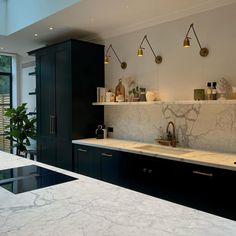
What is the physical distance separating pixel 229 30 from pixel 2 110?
5.38 metres

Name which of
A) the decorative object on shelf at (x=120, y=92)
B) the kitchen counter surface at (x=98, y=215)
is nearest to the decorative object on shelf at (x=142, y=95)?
the decorative object on shelf at (x=120, y=92)

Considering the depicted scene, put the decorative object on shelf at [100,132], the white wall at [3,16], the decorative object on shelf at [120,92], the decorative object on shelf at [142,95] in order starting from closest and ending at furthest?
the decorative object on shelf at [142,95]
the decorative object on shelf at [120,92]
the decorative object on shelf at [100,132]
the white wall at [3,16]

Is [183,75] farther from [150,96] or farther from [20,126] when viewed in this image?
[20,126]

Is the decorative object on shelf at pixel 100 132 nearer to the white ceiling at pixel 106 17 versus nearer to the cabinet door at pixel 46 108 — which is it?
the cabinet door at pixel 46 108

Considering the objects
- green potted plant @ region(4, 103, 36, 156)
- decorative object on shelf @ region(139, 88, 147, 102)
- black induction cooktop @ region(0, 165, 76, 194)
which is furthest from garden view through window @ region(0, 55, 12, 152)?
black induction cooktop @ region(0, 165, 76, 194)

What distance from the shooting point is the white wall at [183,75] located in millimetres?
3039

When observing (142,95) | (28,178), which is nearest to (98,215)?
(28,178)

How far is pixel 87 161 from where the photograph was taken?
155 inches

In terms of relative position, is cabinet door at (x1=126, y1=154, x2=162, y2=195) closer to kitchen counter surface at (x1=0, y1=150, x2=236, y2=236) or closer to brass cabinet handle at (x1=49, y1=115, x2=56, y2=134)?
kitchen counter surface at (x1=0, y1=150, x2=236, y2=236)

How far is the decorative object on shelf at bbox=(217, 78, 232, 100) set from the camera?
9.59 ft

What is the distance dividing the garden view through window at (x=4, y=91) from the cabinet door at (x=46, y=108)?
1978mm

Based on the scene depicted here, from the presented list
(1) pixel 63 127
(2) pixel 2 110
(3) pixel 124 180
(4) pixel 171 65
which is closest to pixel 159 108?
(4) pixel 171 65

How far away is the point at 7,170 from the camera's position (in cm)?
229

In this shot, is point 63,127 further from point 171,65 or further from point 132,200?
point 132,200
